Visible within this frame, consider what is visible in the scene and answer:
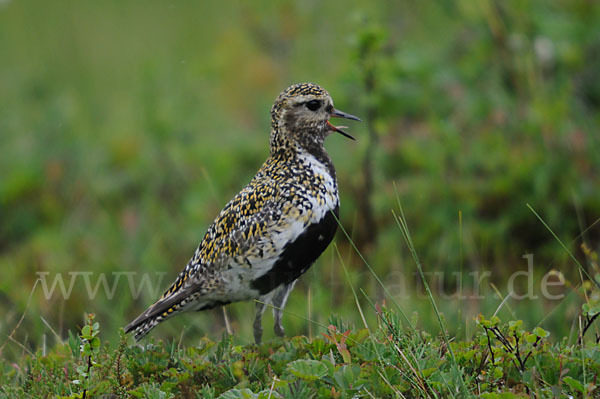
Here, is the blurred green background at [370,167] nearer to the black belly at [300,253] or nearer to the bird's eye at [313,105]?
the black belly at [300,253]

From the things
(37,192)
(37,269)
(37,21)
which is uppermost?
(37,21)

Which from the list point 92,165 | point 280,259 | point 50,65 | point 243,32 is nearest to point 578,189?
point 280,259

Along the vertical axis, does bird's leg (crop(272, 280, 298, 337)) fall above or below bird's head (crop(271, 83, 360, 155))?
below

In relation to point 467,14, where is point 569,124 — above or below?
below

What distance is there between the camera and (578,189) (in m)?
6.97

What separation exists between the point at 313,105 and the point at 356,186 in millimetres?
2936

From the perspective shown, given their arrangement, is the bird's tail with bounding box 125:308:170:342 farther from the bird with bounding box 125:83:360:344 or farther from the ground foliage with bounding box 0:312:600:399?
the ground foliage with bounding box 0:312:600:399

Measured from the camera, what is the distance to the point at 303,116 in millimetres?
4461

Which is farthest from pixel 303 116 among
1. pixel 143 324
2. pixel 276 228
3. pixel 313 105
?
pixel 143 324

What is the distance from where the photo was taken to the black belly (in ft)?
13.5

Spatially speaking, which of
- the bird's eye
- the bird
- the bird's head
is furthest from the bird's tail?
the bird's eye

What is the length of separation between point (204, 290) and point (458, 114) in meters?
4.59

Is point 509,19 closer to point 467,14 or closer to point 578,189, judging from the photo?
point 467,14

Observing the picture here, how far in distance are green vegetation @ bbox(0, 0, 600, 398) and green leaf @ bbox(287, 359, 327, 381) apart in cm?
41
